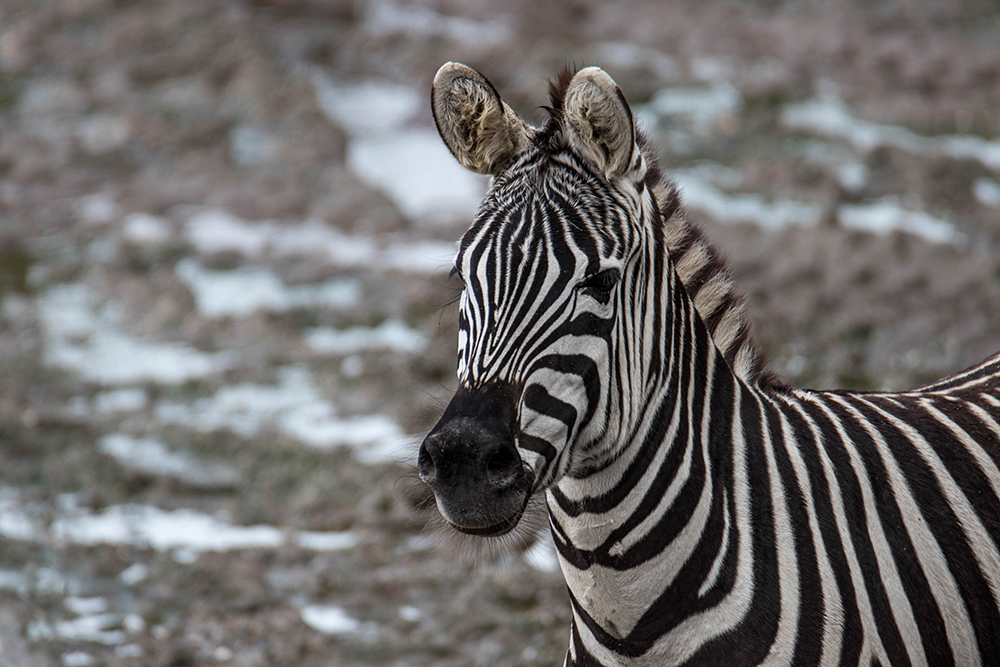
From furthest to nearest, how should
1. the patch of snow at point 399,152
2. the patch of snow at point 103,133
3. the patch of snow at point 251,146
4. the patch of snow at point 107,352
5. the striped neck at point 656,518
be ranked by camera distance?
1. the patch of snow at point 103,133
2. the patch of snow at point 251,146
3. the patch of snow at point 399,152
4. the patch of snow at point 107,352
5. the striped neck at point 656,518

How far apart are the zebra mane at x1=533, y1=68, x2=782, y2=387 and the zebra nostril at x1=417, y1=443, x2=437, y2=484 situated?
45.2 inches


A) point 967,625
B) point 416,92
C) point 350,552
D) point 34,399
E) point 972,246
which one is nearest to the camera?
point 967,625

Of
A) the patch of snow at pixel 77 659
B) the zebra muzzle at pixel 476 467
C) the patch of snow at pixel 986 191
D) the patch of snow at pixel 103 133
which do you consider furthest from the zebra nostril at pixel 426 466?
Answer: the patch of snow at pixel 103 133

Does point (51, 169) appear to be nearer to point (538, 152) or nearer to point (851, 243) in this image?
point (851, 243)

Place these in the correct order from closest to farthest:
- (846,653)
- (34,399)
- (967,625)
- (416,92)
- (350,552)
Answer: (846,653) → (967,625) → (350,552) → (34,399) → (416,92)

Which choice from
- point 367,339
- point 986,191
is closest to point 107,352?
point 367,339

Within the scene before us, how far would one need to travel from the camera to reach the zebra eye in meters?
2.72

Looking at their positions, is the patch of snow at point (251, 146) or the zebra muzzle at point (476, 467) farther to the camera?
the patch of snow at point (251, 146)

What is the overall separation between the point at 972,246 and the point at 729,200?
8.35ft

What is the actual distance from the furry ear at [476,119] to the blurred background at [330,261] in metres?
1.85

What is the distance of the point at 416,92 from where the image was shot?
1402 centimetres

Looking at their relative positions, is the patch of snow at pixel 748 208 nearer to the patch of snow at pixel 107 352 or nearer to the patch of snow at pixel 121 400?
the patch of snow at pixel 107 352

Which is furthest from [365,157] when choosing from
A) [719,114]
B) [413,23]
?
[719,114]

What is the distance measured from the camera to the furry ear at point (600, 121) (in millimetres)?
2764
